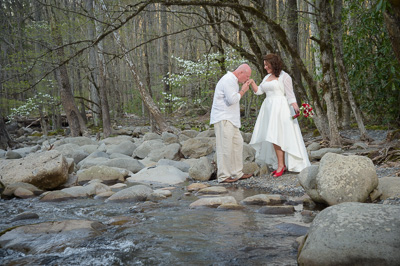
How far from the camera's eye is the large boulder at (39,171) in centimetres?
763

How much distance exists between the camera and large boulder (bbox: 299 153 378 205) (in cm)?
505

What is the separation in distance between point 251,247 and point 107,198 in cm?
340

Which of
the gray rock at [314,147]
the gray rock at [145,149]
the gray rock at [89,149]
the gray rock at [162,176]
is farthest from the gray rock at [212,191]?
the gray rock at [89,149]

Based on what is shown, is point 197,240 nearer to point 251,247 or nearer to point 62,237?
point 251,247

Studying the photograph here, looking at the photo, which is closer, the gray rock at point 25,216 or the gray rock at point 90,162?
the gray rock at point 25,216

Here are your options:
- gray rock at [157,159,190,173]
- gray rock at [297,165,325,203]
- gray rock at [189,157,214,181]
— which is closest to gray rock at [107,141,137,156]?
gray rock at [157,159,190,173]

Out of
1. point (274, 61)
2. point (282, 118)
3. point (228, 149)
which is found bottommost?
point (228, 149)

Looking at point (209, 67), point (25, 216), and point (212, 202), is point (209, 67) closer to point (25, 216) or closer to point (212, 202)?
point (212, 202)

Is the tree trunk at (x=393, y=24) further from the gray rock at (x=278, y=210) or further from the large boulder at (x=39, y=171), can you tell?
the large boulder at (x=39, y=171)

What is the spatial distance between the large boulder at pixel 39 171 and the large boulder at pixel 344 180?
15.9ft

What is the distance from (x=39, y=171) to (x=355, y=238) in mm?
6227

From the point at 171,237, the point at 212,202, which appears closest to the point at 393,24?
the point at 212,202

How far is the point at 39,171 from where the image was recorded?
7633 mm

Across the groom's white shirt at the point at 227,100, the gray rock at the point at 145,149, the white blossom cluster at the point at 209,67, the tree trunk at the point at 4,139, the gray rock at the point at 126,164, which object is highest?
the white blossom cluster at the point at 209,67
